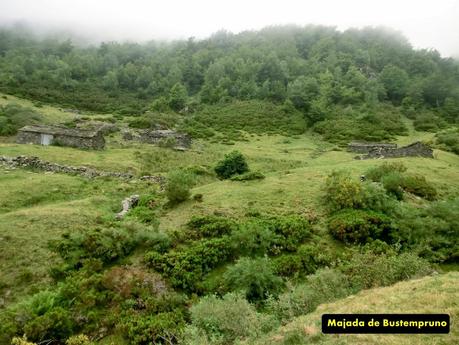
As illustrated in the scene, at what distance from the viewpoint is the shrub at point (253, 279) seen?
17172mm

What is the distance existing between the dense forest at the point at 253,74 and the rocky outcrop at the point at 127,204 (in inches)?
2114

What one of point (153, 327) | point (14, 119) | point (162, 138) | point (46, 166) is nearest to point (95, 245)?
point (153, 327)

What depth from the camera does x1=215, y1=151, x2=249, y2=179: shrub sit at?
115 feet

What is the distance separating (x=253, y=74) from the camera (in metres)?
114

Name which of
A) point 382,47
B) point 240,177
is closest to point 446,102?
point 382,47

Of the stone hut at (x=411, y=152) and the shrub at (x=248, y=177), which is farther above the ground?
the shrub at (x=248, y=177)

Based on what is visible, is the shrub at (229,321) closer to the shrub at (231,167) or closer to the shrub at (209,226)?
the shrub at (209,226)

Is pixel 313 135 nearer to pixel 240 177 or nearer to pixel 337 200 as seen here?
pixel 240 177

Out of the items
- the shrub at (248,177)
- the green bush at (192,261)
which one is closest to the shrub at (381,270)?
the green bush at (192,261)

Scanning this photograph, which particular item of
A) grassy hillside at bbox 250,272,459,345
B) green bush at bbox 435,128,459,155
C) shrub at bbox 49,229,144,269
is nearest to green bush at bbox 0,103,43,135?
shrub at bbox 49,229,144,269

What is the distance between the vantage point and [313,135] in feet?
221

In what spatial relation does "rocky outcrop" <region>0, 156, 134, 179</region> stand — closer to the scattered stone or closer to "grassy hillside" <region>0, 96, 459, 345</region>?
"grassy hillside" <region>0, 96, 459, 345</region>

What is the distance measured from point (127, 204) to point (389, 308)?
19.2m

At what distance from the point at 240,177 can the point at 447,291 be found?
19927mm
